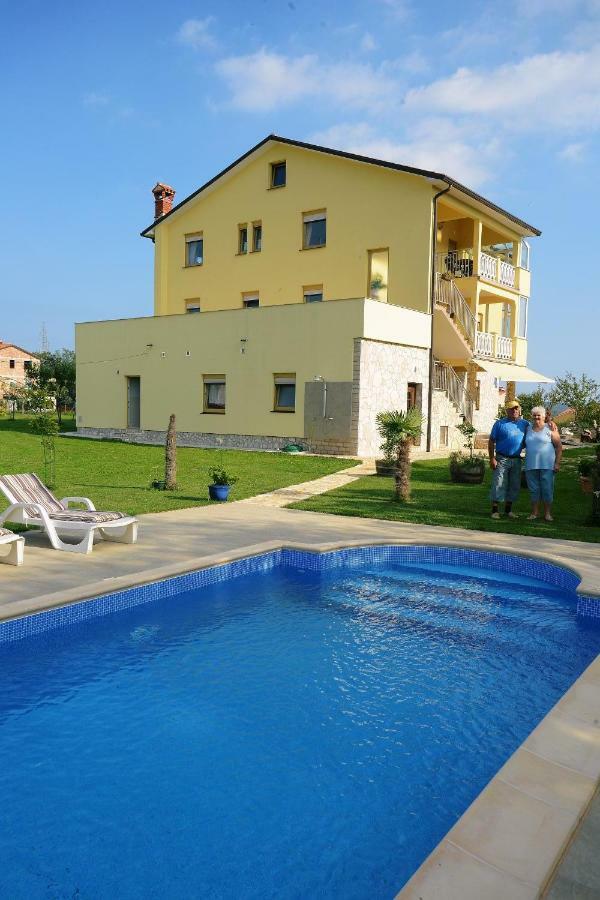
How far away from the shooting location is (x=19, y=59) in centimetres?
1450

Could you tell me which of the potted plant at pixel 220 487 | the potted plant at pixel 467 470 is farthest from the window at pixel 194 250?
the potted plant at pixel 220 487

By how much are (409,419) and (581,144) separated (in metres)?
5.96

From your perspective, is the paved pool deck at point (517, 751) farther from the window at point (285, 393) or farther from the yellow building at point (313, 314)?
the window at point (285, 393)

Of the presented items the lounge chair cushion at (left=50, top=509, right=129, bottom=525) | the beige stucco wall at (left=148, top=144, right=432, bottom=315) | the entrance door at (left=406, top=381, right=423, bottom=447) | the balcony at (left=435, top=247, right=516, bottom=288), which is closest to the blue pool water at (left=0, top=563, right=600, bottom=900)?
the lounge chair cushion at (left=50, top=509, right=129, bottom=525)

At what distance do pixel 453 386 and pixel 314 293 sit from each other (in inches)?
262

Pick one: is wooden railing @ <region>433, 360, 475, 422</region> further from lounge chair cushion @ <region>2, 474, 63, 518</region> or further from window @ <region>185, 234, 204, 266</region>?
lounge chair cushion @ <region>2, 474, 63, 518</region>

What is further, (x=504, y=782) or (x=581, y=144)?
(x=581, y=144)

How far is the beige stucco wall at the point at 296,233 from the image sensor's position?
24875mm

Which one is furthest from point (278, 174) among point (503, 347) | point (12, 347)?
point (12, 347)

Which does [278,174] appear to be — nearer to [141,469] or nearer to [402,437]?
[141,469]

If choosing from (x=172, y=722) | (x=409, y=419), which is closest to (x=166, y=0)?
(x=409, y=419)

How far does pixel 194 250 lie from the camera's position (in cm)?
3131

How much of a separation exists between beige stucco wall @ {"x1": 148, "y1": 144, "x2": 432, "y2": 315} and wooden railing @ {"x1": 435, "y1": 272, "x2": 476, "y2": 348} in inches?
48.6

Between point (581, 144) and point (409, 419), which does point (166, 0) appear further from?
point (409, 419)
